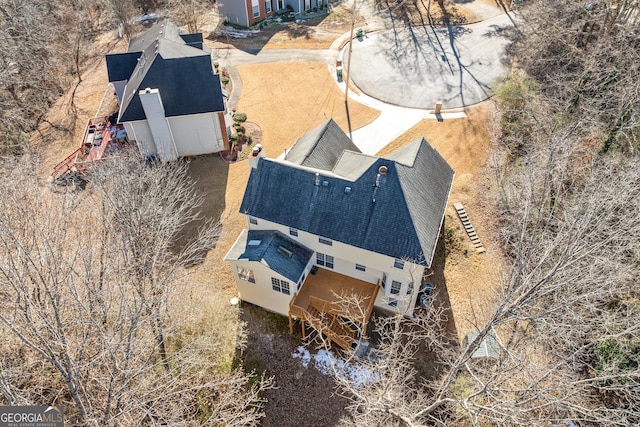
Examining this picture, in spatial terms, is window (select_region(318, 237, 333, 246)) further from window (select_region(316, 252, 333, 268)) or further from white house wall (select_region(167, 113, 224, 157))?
white house wall (select_region(167, 113, 224, 157))

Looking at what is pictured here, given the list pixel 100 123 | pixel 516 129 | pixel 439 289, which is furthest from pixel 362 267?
pixel 100 123

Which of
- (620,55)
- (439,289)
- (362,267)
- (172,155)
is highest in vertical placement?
(620,55)

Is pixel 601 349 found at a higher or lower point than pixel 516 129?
lower

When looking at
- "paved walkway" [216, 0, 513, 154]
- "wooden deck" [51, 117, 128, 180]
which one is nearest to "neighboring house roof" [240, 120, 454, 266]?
"paved walkway" [216, 0, 513, 154]

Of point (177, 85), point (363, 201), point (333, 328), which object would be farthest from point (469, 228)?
point (177, 85)

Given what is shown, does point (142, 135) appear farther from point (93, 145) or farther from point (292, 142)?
point (292, 142)

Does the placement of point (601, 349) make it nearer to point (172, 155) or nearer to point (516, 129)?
point (516, 129)

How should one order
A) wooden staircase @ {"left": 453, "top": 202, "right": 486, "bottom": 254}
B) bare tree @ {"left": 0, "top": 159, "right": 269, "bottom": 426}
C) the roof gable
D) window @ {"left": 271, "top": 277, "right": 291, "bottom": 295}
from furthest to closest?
1. the roof gable
2. wooden staircase @ {"left": 453, "top": 202, "right": 486, "bottom": 254}
3. window @ {"left": 271, "top": 277, "right": 291, "bottom": 295}
4. bare tree @ {"left": 0, "top": 159, "right": 269, "bottom": 426}
